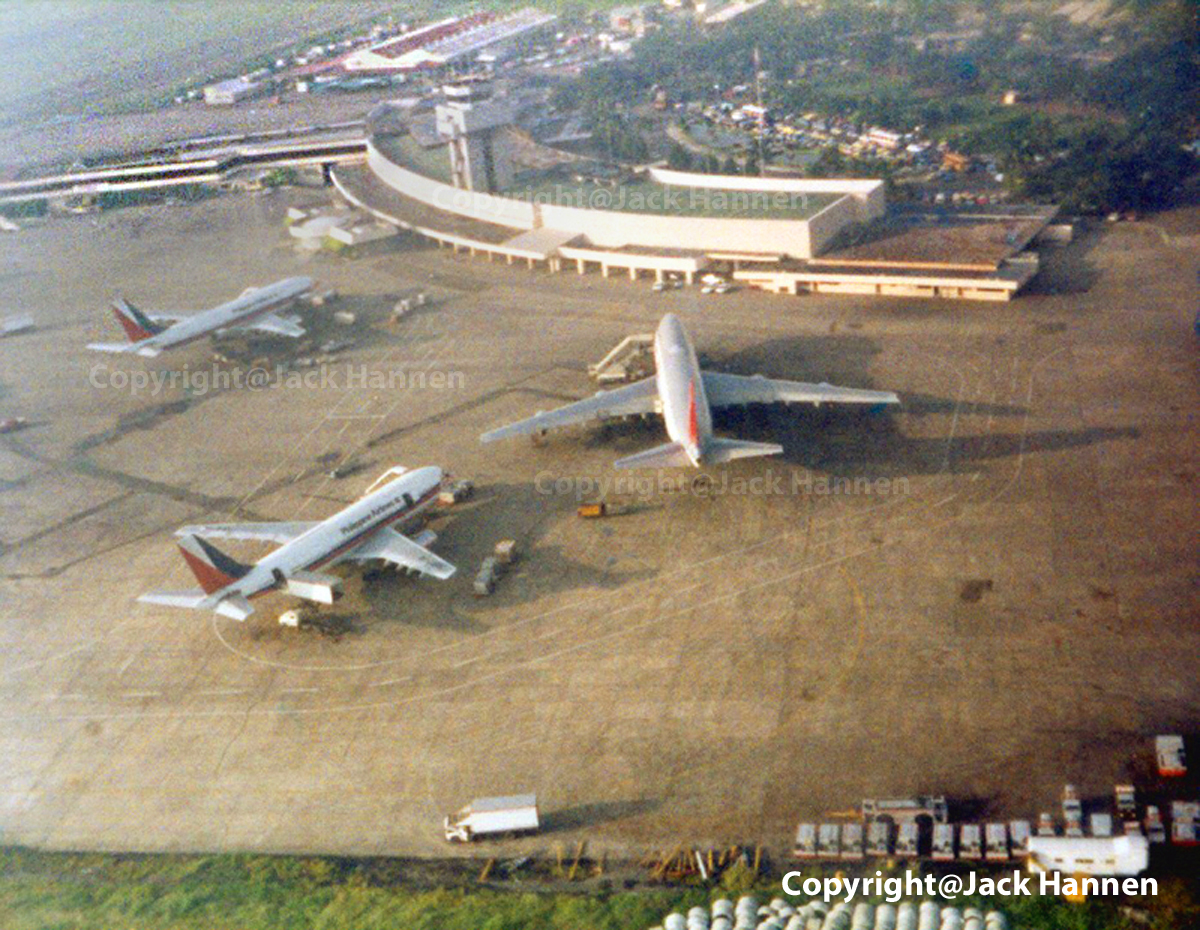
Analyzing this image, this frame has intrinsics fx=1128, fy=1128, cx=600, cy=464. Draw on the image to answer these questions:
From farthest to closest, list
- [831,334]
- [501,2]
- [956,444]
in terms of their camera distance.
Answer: [501,2]
[831,334]
[956,444]

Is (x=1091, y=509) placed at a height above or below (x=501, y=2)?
below

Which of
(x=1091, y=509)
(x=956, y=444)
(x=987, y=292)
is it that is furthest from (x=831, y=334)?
(x=1091, y=509)

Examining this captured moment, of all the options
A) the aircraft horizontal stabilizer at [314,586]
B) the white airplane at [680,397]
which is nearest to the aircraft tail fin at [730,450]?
the white airplane at [680,397]

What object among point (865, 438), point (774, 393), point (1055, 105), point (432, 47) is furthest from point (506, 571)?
point (1055, 105)

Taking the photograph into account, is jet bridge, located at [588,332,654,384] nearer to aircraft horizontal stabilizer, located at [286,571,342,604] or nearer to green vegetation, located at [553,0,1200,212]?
aircraft horizontal stabilizer, located at [286,571,342,604]

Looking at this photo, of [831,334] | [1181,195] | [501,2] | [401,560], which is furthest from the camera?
[501,2]

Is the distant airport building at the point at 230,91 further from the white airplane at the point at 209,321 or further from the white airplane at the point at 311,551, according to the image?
the white airplane at the point at 311,551

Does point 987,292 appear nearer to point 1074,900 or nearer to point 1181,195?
point 1181,195
